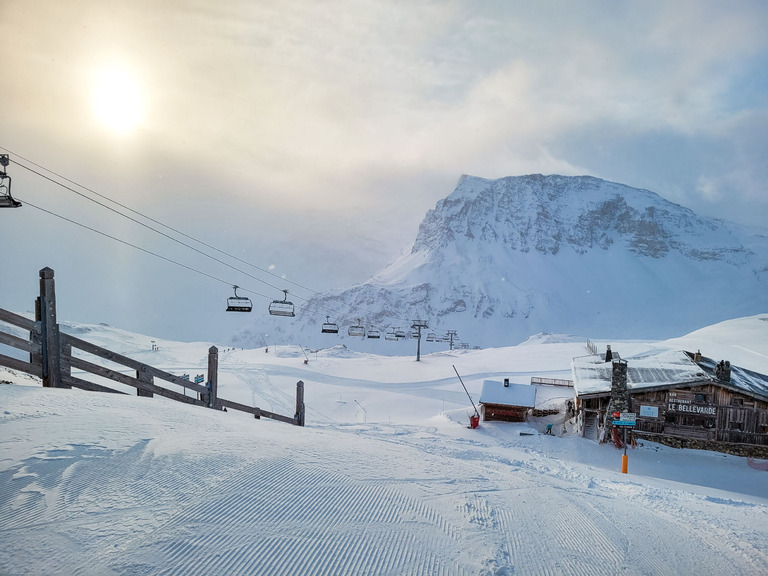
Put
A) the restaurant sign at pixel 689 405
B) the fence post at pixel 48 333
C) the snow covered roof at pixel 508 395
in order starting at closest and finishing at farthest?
the fence post at pixel 48 333 → the restaurant sign at pixel 689 405 → the snow covered roof at pixel 508 395

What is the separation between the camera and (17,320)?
6895mm

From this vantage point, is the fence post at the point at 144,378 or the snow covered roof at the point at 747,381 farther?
the snow covered roof at the point at 747,381

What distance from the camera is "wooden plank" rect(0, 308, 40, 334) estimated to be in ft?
22.0

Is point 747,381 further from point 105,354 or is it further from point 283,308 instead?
point 105,354

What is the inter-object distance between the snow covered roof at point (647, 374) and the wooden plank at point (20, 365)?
22.9 metres

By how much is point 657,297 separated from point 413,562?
197 m

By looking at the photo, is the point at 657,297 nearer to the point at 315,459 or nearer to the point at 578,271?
the point at 578,271

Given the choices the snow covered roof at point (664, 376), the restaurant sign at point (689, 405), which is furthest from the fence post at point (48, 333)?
the restaurant sign at point (689, 405)

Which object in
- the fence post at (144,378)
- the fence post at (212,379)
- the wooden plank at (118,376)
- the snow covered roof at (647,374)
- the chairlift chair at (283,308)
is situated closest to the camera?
the wooden plank at (118,376)

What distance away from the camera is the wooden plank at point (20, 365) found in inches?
262

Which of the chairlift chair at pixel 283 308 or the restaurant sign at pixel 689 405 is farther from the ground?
the chairlift chair at pixel 283 308

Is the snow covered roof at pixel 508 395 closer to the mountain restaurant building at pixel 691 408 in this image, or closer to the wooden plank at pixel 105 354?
the mountain restaurant building at pixel 691 408

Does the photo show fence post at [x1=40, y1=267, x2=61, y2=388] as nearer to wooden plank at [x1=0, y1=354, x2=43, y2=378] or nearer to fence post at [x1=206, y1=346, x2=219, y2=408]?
wooden plank at [x1=0, y1=354, x2=43, y2=378]

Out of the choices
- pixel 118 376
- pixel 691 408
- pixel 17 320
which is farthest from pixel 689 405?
pixel 17 320
